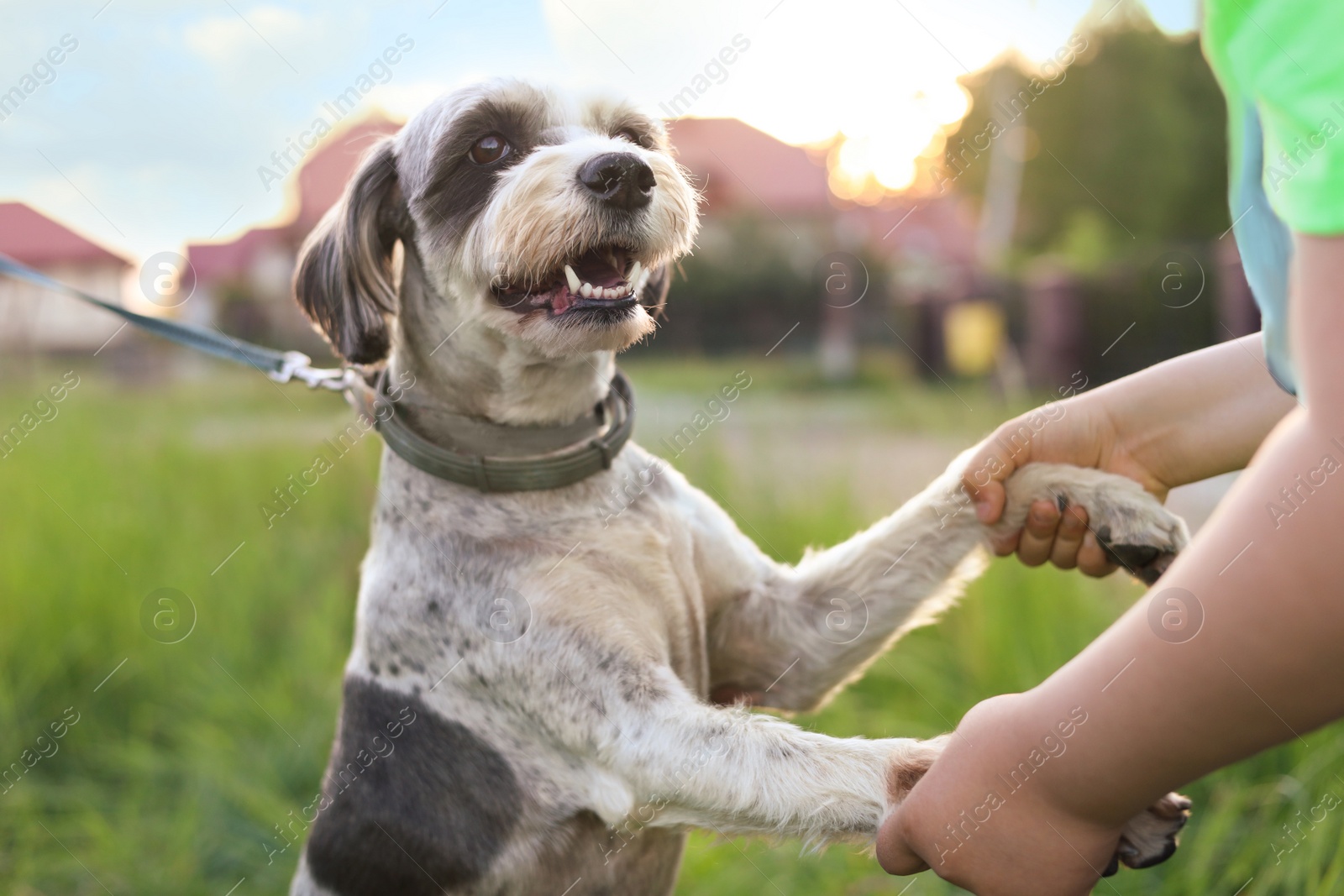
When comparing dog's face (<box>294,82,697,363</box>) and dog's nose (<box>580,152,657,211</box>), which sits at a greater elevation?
dog's nose (<box>580,152,657,211</box>)

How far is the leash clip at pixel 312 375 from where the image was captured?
103 inches

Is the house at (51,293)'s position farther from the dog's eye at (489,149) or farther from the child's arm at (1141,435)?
the child's arm at (1141,435)

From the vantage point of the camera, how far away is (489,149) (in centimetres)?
257

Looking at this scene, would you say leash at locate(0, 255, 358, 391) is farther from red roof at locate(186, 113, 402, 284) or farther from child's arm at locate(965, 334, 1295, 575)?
child's arm at locate(965, 334, 1295, 575)

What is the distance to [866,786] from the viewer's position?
1820 millimetres

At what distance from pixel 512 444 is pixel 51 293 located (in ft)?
18.0

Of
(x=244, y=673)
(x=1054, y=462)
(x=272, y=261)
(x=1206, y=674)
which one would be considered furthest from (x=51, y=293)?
(x=272, y=261)

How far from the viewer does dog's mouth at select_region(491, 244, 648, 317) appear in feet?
7.63

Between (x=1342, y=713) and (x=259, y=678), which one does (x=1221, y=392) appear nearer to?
(x=1342, y=713)

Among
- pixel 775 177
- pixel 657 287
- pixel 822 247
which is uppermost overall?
pixel 657 287

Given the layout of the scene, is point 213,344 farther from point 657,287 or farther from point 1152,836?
point 1152,836

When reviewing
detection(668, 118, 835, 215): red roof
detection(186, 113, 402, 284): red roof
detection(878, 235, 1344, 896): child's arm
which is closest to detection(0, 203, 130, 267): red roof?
detection(186, 113, 402, 284): red roof

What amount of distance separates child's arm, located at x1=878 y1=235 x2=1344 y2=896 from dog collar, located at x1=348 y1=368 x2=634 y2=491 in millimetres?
1163

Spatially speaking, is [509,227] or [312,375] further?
[312,375]
